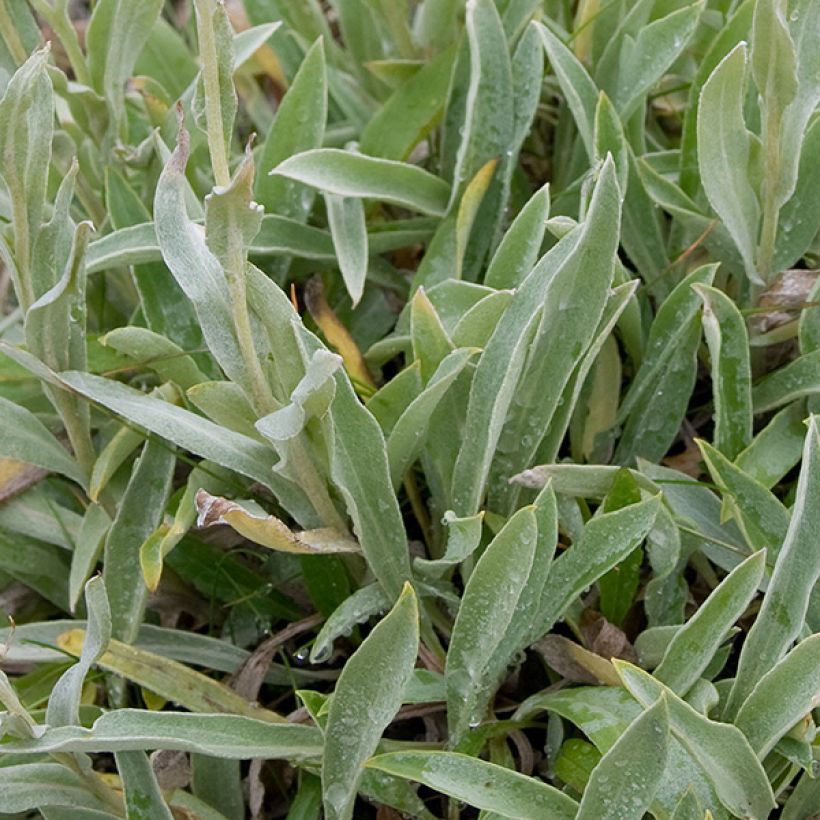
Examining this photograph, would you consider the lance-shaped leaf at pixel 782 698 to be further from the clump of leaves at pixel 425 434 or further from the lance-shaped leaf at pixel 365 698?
the lance-shaped leaf at pixel 365 698

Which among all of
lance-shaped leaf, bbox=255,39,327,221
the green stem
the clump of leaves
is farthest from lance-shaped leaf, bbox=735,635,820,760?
lance-shaped leaf, bbox=255,39,327,221

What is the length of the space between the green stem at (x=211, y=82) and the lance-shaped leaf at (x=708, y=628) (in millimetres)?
530

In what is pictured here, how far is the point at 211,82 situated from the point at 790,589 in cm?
63

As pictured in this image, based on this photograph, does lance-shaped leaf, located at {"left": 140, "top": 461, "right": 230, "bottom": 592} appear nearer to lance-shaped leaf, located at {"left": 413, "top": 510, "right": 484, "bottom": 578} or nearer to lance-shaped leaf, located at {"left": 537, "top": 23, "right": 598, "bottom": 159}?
lance-shaped leaf, located at {"left": 413, "top": 510, "right": 484, "bottom": 578}

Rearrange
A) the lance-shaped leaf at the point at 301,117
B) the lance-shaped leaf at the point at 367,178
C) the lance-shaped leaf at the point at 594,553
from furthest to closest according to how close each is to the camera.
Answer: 1. the lance-shaped leaf at the point at 301,117
2. the lance-shaped leaf at the point at 367,178
3. the lance-shaped leaf at the point at 594,553

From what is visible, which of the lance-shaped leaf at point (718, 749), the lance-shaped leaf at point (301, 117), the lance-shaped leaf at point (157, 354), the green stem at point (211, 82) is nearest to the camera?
the green stem at point (211, 82)

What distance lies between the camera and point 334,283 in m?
1.55

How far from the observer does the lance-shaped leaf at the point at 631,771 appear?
A: 864 mm

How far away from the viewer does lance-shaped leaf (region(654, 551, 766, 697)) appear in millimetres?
996

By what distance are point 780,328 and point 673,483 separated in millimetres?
243

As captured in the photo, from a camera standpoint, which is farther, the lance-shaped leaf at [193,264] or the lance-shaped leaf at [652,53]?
the lance-shaped leaf at [652,53]

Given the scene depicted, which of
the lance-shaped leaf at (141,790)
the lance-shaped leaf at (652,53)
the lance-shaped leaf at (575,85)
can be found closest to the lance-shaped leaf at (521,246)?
the lance-shaped leaf at (575,85)

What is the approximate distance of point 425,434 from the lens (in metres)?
1.15

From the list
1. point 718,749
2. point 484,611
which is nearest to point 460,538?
point 484,611
